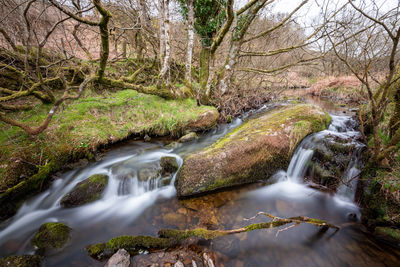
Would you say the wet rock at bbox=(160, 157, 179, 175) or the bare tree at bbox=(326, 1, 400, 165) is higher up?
the bare tree at bbox=(326, 1, 400, 165)

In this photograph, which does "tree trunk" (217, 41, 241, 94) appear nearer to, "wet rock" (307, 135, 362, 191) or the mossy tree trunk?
the mossy tree trunk

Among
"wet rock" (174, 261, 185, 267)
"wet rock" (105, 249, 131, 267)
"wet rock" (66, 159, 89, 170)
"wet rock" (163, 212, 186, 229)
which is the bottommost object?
"wet rock" (163, 212, 186, 229)

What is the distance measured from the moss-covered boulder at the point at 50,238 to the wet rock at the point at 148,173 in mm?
1608

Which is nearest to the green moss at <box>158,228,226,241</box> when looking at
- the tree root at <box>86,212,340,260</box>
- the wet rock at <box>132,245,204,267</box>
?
the tree root at <box>86,212,340,260</box>

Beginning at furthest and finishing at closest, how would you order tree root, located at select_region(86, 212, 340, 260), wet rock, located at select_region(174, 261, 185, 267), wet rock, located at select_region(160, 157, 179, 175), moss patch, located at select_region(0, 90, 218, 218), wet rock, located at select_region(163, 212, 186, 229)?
1. wet rock, located at select_region(160, 157, 179, 175)
2. moss patch, located at select_region(0, 90, 218, 218)
3. wet rock, located at select_region(163, 212, 186, 229)
4. tree root, located at select_region(86, 212, 340, 260)
5. wet rock, located at select_region(174, 261, 185, 267)

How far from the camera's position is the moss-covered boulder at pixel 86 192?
3.30 meters

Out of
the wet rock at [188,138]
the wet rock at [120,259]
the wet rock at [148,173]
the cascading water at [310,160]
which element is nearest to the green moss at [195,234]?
the wet rock at [120,259]

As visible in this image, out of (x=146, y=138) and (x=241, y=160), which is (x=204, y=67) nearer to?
(x=146, y=138)

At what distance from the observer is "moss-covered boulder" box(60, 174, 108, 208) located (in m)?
3.30

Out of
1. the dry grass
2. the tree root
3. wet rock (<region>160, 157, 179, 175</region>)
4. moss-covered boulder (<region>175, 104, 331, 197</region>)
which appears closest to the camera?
the tree root

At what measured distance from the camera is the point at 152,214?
3.31 meters

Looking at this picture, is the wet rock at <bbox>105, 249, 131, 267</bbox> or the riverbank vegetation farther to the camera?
the riverbank vegetation

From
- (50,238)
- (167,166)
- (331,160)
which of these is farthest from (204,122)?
(50,238)

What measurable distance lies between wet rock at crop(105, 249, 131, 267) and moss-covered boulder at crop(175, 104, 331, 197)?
4.55 ft
